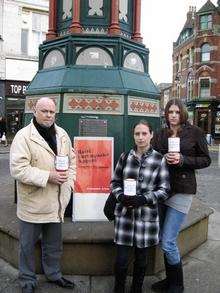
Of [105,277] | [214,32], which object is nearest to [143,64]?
[105,277]

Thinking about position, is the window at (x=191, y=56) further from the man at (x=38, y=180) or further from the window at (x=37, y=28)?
the man at (x=38, y=180)

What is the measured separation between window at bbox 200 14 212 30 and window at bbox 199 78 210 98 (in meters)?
5.22

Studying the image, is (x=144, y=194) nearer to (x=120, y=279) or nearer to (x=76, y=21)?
(x=120, y=279)

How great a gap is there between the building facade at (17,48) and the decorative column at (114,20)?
1992cm

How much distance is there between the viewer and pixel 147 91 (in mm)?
5902

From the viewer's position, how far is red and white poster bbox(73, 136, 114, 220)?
17.1 feet

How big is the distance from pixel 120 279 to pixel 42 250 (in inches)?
34.0

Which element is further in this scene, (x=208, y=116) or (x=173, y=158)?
(x=208, y=116)

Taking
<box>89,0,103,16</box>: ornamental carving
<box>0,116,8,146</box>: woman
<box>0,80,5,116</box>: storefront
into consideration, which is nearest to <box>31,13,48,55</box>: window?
<box>0,80,5,116</box>: storefront

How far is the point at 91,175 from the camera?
5258 millimetres

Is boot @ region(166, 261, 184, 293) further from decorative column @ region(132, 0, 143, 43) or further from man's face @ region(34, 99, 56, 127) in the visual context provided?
decorative column @ region(132, 0, 143, 43)

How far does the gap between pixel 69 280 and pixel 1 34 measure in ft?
72.8

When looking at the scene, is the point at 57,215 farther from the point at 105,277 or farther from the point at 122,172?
the point at 105,277

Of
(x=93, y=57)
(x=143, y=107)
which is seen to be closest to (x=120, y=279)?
(x=143, y=107)
